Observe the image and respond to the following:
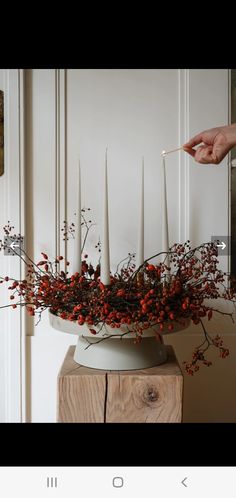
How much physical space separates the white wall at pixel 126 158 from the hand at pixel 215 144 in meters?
0.28

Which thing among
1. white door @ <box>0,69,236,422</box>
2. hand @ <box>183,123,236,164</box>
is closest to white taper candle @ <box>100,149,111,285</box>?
hand @ <box>183,123,236,164</box>

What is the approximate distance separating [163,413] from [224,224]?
0.62 m

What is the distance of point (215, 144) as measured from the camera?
89 cm

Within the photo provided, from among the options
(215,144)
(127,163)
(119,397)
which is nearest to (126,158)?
(127,163)

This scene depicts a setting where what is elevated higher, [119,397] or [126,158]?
[126,158]

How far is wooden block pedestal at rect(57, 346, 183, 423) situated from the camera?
0.78 metres

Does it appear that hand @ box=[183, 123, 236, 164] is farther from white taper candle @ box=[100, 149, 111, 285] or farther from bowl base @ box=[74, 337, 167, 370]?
bowl base @ box=[74, 337, 167, 370]

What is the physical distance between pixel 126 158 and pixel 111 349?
24.2 inches

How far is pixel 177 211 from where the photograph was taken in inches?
47.6
